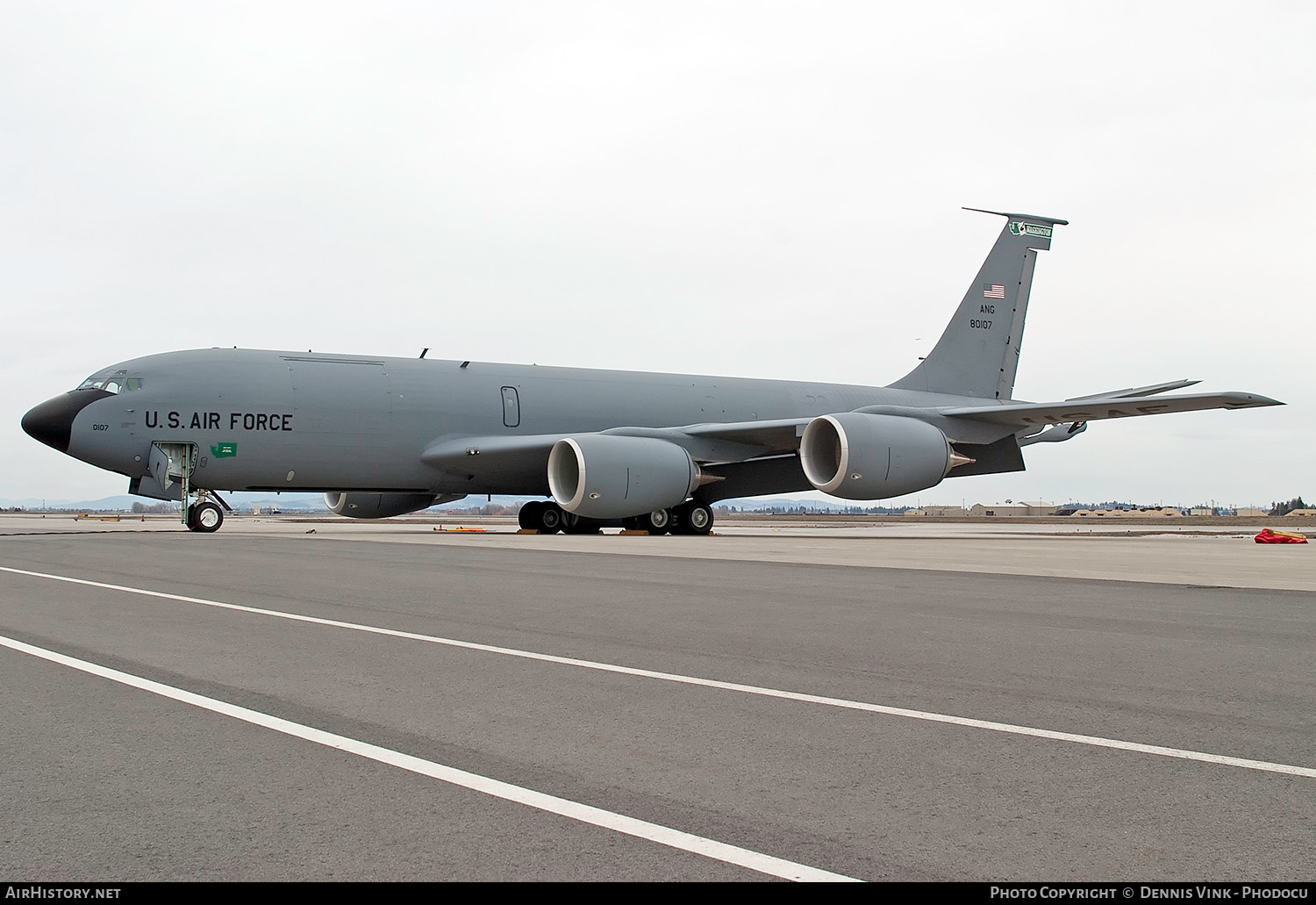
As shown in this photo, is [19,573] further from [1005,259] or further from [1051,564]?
[1005,259]

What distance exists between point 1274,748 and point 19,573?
36.6 ft

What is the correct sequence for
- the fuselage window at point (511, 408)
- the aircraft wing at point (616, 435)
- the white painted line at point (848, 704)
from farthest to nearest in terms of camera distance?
the fuselage window at point (511, 408) < the aircraft wing at point (616, 435) < the white painted line at point (848, 704)

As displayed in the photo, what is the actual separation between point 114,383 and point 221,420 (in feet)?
6.87

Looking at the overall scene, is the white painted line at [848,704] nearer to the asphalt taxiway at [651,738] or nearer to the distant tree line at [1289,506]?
the asphalt taxiway at [651,738]

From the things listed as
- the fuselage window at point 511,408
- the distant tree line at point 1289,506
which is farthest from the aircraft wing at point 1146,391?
the distant tree line at point 1289,506

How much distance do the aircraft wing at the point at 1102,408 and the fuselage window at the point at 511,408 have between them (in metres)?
9.24

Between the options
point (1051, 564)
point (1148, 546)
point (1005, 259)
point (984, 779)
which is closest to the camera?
point (984, 779)

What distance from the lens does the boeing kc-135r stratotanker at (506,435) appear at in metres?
20.1

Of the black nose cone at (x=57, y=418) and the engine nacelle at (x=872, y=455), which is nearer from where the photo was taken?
the black nose cone at (x=57, y=418)

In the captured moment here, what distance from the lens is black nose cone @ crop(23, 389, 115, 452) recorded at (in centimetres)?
1980

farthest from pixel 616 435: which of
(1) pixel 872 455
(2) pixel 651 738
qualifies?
(2) pixel 651 738

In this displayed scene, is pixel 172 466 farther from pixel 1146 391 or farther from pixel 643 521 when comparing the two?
pixel 1146 391

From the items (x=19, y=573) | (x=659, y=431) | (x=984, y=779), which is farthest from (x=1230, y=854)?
(x=659, y=431)
